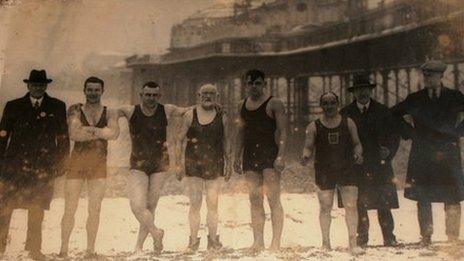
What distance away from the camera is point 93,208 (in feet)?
14.0

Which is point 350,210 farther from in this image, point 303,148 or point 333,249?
point 303,148

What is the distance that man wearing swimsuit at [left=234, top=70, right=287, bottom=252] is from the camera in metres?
4.33

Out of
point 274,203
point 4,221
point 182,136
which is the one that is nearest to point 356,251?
point 274,203

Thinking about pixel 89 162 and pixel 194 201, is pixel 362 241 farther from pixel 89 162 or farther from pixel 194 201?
pixel 89 162

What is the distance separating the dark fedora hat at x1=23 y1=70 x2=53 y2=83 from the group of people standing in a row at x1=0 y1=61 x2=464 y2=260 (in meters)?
0.01

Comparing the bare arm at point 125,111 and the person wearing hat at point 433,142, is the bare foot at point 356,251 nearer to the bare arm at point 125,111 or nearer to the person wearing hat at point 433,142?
the person wearing hat at point 433,142

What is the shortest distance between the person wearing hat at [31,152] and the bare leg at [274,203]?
1918mm

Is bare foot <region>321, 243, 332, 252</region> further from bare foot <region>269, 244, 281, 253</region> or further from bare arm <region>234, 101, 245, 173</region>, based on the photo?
bare arm <region>234, 101, 245, 173</region>

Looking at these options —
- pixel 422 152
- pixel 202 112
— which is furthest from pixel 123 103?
pixel 422 152

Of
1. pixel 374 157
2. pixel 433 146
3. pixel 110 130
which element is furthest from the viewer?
pixel 433 146

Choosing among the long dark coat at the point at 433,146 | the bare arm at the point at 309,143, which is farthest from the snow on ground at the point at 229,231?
the bare arm at the point at 309,143

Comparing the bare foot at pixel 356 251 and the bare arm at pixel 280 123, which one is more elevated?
the bare arm at pixel 280 123

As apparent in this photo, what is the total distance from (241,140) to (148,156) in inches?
35.4

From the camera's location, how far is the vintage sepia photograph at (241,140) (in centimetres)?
428
